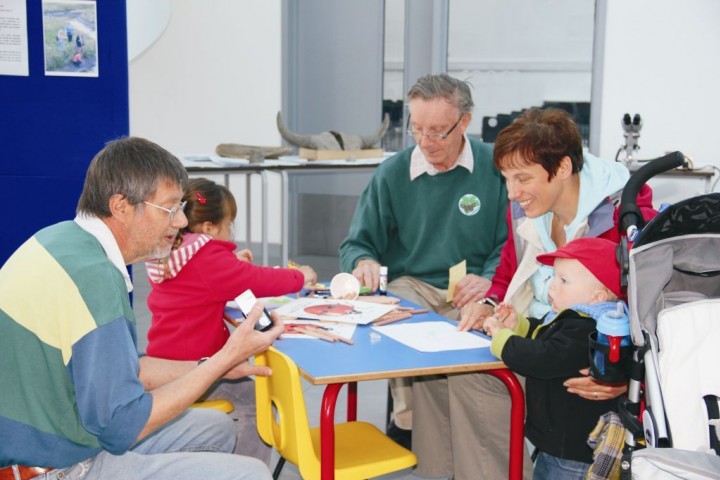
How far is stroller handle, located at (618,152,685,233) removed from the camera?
1987mm

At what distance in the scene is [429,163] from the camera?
10.5 feet

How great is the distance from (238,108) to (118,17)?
3478 millimetres

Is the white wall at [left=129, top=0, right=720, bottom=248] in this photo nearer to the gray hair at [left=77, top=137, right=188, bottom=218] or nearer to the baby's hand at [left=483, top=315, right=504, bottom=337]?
the baby's hand at [left=483, top=315, right=504, bottom=337]

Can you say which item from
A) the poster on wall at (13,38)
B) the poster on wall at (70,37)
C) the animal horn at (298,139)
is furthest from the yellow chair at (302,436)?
the animal horn at (298,139)

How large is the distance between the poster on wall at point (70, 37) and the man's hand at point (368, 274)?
59.1 inches

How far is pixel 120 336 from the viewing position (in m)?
1.67

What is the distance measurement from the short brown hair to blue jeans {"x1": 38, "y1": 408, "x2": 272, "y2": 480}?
1.15m

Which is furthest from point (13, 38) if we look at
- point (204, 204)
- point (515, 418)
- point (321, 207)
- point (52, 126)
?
point (321, 207)

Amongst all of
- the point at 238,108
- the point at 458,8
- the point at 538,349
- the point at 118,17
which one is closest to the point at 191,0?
the point at 238,108

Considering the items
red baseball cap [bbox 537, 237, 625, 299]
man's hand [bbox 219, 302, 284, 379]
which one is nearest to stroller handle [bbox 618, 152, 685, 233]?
red baseball cap [bbox 537, 237, 625, 299]

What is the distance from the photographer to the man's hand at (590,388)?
2.07 meters

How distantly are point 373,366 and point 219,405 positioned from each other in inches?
29.1

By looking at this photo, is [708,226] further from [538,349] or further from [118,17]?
[118,17]

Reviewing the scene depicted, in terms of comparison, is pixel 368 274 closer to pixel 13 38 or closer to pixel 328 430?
pixel 328 430
